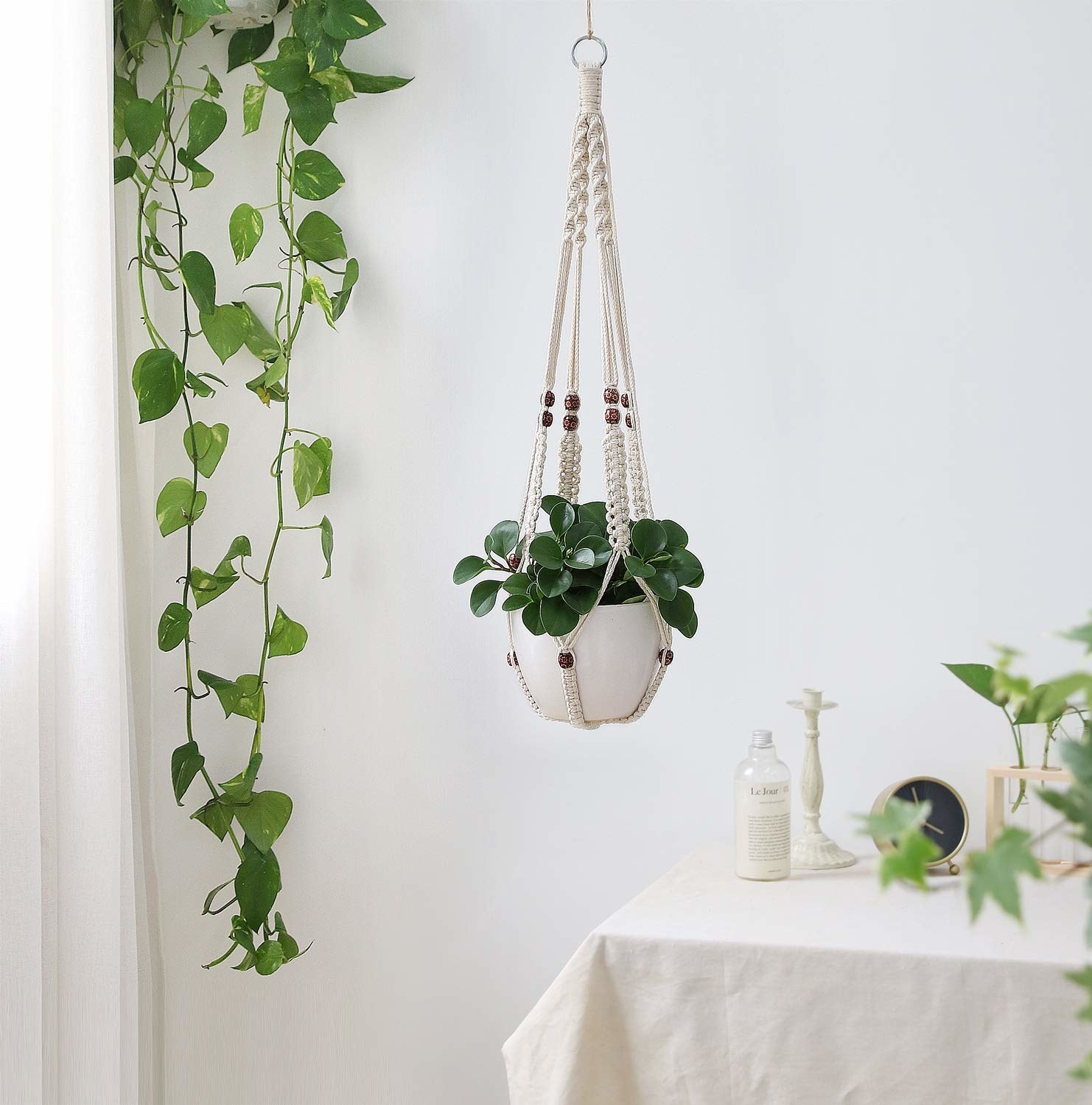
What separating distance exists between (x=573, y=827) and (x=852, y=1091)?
624mm

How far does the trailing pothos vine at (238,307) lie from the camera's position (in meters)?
1.54

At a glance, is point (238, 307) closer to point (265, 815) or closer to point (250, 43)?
point (250, 43)

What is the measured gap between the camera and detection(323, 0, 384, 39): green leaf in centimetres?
150

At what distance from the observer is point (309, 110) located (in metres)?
1.54

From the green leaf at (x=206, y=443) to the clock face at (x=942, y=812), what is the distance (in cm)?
105

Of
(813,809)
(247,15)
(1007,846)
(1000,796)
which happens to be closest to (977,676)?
(1000,796)

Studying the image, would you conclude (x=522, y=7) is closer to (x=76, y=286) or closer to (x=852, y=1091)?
(x=76, y=286)

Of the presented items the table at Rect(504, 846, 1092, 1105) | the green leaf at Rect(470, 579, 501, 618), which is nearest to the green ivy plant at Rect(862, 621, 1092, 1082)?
the table at Rect(504, 846, 1092, 1105)

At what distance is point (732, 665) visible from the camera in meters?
1.49

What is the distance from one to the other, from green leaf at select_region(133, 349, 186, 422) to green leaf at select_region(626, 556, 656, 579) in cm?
73

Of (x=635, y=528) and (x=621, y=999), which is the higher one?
(x=635, y=528)

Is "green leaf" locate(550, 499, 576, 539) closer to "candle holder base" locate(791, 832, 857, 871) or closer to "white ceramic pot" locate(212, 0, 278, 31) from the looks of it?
"candle holder base" locate(791, 832, 857, 871)

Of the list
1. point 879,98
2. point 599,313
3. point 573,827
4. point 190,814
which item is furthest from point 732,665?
point 190,814

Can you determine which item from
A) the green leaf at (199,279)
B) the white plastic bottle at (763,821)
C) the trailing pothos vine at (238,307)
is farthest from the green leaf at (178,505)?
the white plastic bottle at (763,821)
